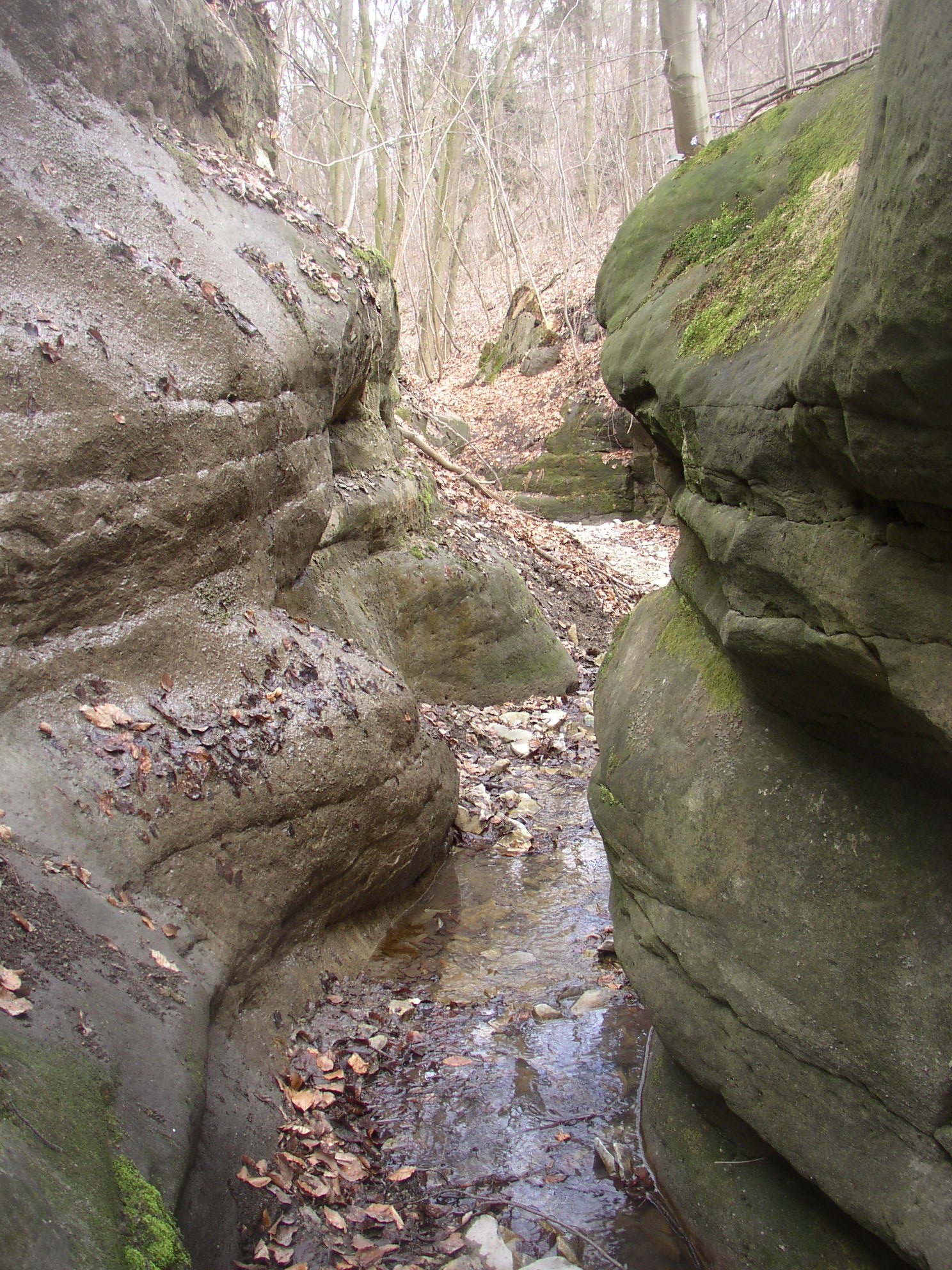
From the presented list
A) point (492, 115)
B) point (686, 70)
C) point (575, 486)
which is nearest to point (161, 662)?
point (686, 70)

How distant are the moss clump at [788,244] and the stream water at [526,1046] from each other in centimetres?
320

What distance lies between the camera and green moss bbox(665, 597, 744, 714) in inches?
131

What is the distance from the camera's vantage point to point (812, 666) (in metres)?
2.58

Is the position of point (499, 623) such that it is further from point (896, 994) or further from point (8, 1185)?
point (8, 1185)

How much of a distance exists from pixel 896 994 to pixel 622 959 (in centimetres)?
130

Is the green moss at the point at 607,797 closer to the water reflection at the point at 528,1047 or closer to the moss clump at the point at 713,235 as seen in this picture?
the water reflection at the point at 528,1047

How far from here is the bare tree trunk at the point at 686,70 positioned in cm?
811

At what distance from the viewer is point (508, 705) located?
28.2 ft

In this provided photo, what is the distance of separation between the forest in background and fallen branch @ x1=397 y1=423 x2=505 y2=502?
5.03 metres

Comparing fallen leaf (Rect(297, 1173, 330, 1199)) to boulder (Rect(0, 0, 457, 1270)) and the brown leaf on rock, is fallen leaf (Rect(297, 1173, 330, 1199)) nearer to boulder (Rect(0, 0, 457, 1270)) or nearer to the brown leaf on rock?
the brown leaf on rock

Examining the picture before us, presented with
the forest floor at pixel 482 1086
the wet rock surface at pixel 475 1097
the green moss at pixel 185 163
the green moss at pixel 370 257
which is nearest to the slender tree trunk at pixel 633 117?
the green moss at pixel 370 257

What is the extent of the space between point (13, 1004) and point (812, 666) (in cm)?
268

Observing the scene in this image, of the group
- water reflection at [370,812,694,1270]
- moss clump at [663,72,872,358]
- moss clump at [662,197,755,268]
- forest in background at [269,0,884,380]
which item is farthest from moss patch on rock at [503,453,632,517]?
moss clump at [663,72,872,358]

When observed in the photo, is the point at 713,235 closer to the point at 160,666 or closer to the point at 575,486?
the point at 160,666
